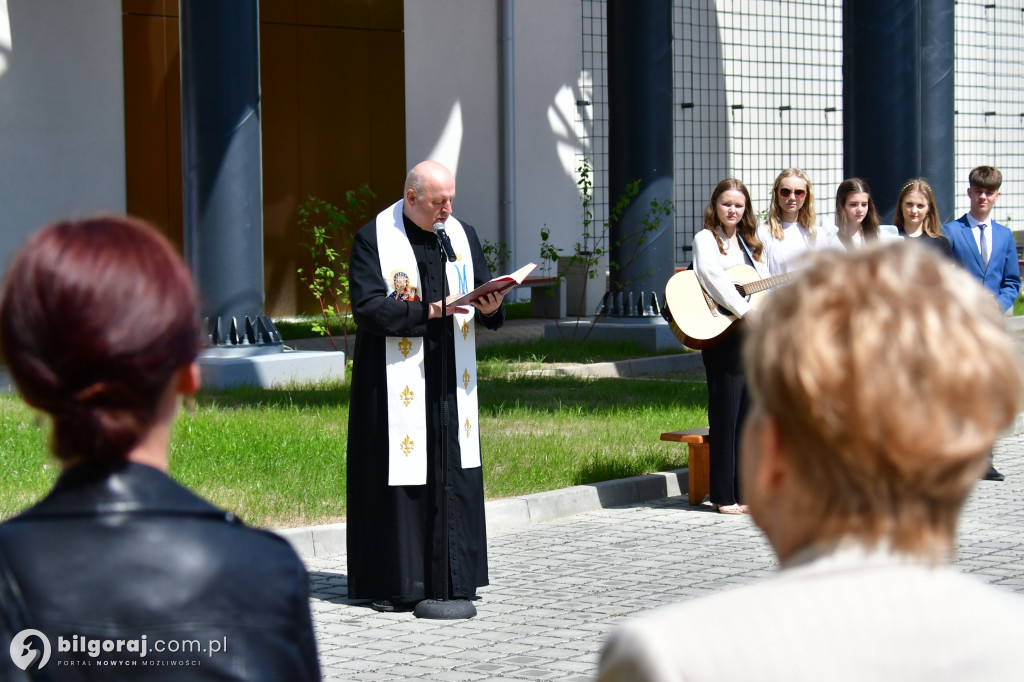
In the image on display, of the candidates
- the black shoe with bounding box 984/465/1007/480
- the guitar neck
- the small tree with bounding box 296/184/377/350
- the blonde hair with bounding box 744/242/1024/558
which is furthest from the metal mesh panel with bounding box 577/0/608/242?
the blonde hair with bounding box 744/242/1024/558

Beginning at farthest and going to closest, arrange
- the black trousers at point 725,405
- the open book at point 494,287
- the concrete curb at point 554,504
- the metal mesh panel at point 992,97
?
the metal mesh panel at point 992,97 < the black trousers at point 725,405 < the concrete curb at point 554,504 < the open book at point 494,287

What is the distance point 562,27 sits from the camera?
850 inches

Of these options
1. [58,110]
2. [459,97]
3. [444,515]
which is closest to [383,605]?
[444,515]

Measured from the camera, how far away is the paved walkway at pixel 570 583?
569cm

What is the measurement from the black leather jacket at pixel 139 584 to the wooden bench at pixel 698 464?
7.13 m

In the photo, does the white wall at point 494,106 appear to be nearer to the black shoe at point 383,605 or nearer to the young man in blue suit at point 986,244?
the young man in blue suit at point 986,244

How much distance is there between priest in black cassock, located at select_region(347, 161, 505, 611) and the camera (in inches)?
→ 257

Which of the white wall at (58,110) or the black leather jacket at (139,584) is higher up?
the white wall at (58,110)

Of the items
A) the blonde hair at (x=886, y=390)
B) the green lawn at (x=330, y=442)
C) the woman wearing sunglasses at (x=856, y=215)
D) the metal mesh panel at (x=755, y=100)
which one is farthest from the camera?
the metal mesh panel at (x=755, y=100)

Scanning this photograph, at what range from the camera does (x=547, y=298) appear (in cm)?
1995

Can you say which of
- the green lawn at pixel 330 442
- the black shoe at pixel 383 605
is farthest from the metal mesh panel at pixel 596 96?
the black shoe at pixel 383 605

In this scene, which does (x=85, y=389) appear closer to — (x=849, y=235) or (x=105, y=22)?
(x=849, y=235)

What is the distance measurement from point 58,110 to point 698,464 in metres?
10.8

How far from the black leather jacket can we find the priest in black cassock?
14.9 feet
